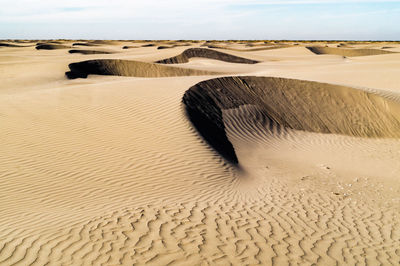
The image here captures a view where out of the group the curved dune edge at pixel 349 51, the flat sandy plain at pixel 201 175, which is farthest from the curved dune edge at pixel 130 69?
the curved dune edge at pixel 349 51

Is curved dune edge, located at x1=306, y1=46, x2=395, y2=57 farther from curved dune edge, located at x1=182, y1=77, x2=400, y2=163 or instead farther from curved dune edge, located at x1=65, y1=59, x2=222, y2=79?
curved dune edge, located at x1=182, y1=77, x2=400, y2=163

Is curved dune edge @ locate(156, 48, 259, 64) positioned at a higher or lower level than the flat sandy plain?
higher

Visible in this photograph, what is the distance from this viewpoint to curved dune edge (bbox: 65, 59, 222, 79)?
2681 centimetres

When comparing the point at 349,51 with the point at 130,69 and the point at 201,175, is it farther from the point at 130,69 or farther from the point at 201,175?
the point at 201,175

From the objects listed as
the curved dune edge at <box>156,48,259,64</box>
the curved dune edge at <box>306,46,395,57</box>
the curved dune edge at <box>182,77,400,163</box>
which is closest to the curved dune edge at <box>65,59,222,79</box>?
the curved dune edge at <box>156,48,259,64</box>

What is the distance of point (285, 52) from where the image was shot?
55.9 m

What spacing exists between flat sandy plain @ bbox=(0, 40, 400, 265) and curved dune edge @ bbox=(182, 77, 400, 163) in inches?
2.7

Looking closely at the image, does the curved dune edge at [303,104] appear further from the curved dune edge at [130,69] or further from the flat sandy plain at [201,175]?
the curved dune edge at [130,69]

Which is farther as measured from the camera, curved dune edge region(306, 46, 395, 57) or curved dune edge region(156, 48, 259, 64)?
curved dune edge region(306, 46, 395, 57)

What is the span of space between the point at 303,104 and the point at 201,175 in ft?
29.5

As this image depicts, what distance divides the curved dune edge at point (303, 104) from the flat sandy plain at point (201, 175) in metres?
0.07

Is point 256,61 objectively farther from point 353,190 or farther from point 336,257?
point 336,257

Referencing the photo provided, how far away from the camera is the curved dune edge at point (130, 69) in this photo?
26.8 m

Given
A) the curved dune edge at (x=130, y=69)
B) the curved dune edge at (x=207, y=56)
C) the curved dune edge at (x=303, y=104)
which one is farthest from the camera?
the curved dune edge at (x=207, y=56)
